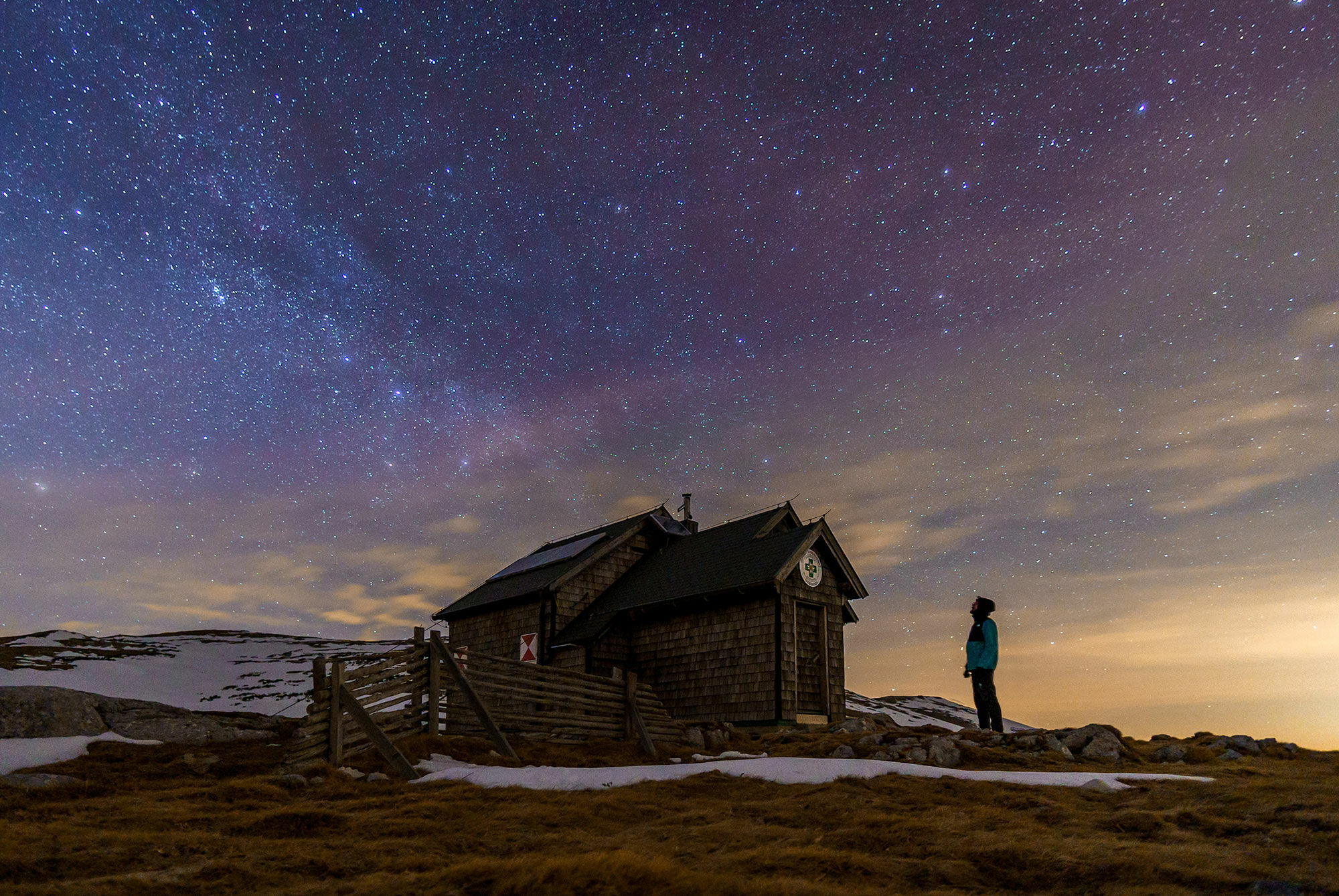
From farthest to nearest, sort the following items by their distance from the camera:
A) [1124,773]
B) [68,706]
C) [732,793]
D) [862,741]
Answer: [68,706]
[862,741]
[1124,773]
[732,793]

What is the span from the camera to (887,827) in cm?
722

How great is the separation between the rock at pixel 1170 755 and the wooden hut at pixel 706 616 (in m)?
8.18

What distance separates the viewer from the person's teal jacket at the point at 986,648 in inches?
640

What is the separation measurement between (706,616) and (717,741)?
6129 millimetres

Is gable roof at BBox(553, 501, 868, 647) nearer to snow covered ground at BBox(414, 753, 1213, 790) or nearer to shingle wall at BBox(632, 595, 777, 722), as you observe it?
shingle wall at BBox(632, 595, 777, 722)

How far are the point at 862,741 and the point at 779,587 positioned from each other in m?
6.50

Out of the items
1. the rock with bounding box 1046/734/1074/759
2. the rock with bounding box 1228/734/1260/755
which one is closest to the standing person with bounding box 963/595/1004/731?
the rock with bounding box 1046/734/1074/759

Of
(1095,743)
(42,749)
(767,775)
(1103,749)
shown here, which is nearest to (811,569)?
(1095,743)

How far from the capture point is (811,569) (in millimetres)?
21844

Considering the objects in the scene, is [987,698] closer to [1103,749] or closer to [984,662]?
[984,662]

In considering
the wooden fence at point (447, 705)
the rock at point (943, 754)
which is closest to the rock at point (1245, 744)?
the rock at point (943, 754)

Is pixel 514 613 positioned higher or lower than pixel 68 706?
higher

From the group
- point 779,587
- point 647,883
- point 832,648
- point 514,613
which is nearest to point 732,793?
point 647,883

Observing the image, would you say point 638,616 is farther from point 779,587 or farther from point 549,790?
point 549,790
